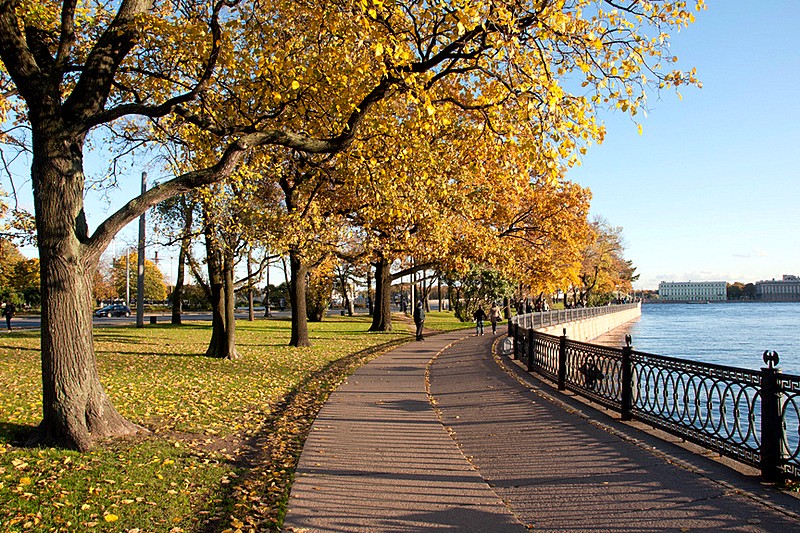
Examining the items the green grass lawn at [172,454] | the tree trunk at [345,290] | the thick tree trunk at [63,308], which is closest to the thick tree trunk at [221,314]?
the green grass lawn at [172,454]

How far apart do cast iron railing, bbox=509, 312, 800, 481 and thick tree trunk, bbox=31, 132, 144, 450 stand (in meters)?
6.85

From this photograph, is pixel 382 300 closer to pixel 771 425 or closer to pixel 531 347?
pixel 531 347

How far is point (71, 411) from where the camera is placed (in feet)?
22.3

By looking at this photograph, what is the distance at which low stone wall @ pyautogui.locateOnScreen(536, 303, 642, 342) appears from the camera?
117 feet

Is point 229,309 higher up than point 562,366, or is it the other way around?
point 229,309

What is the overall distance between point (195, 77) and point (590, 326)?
42.9 m

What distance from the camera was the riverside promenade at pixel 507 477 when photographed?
15.6 feet

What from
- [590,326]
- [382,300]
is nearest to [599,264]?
[590,326]

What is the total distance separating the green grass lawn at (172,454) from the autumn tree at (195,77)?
777 mm

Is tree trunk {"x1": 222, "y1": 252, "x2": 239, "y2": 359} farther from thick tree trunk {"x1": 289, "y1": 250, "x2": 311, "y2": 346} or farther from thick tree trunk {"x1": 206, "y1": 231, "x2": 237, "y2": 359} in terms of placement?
thick tree trunk {"x1": 289, "y1": 250, "x2": 311, "y2": 346}

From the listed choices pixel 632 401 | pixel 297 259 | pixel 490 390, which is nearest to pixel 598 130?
pixel 632 401

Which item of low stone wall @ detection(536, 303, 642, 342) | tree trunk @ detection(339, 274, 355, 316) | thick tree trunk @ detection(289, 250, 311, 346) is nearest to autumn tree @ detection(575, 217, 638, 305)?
low stone wall @ detection(536, 303, 642, 342)

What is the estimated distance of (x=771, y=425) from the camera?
18.7ft

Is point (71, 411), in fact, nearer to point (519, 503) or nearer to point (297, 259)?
point (519, 503)
